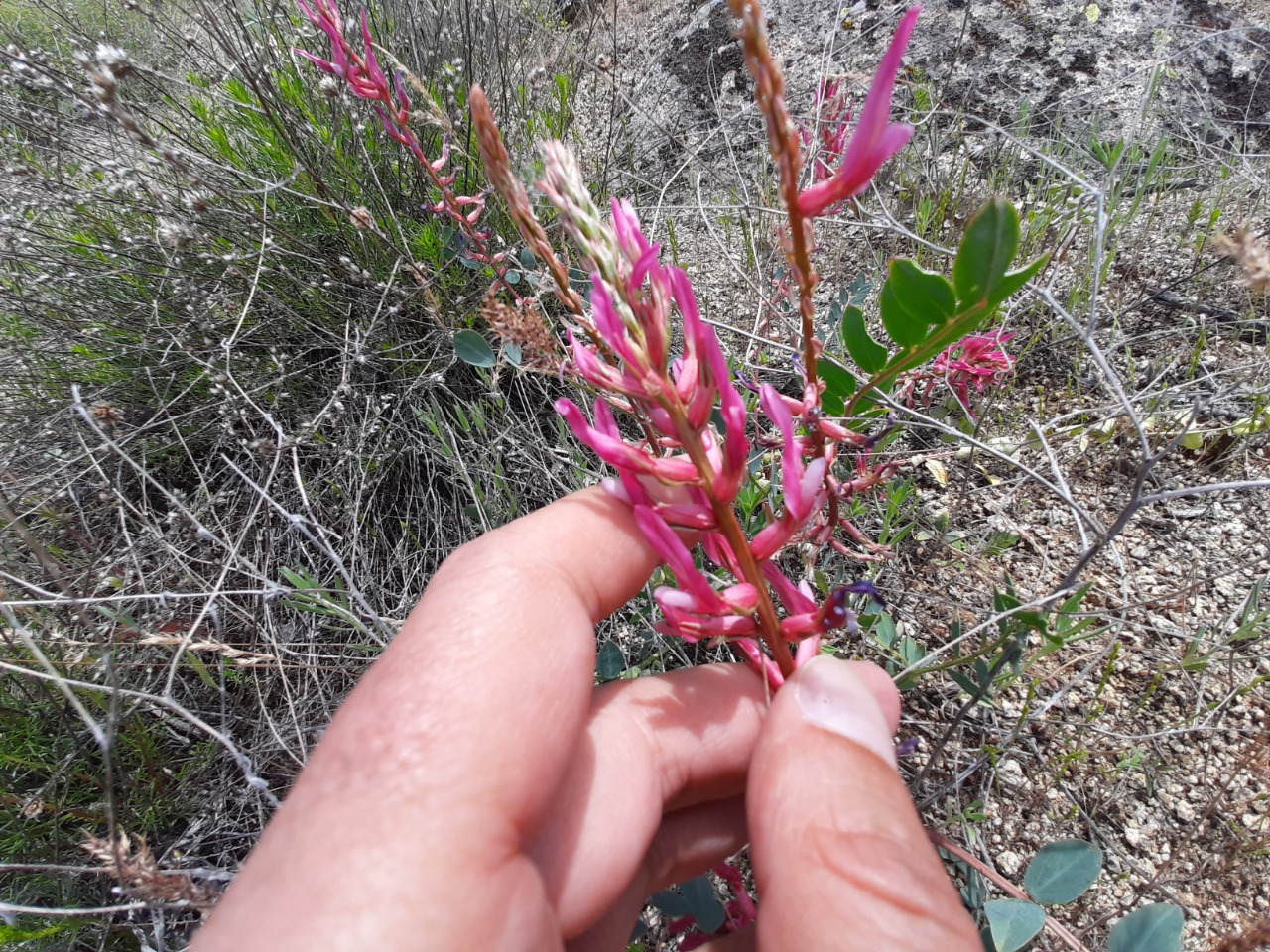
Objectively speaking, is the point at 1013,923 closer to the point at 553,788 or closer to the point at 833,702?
the point at 833,702

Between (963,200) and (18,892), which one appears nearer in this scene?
(18,892)

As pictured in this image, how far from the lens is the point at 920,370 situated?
1.76m

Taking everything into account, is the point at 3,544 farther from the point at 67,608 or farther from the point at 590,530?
the point at 590,530

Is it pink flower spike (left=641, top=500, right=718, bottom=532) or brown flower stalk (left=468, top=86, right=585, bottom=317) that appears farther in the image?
pink flower spike (left=641, top=500, right=718, bottom=532)

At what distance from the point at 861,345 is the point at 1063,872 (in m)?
0.83

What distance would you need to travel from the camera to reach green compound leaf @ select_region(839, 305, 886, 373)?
91cm

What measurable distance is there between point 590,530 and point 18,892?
173cm

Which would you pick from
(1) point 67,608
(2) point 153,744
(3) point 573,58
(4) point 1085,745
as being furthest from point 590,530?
(3) point 573,58

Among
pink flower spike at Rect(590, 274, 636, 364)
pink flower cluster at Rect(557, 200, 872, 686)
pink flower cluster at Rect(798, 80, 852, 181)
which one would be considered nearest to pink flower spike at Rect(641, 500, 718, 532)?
pink flower cluster at Rect(557, 200, 872, 686)

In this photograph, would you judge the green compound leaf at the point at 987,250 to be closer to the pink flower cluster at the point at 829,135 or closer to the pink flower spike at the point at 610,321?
the pink flower spike at the point at 610,321

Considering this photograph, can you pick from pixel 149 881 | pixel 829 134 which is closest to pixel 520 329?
pixel 149 881

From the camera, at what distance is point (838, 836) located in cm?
87

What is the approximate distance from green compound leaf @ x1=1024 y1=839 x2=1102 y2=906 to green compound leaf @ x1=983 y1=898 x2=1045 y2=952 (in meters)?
0.05

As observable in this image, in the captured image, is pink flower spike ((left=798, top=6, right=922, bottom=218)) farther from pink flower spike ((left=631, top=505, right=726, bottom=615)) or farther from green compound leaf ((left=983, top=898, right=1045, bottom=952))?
green compound leaf ((left=983, top=898, right=1045, bottom=952))
